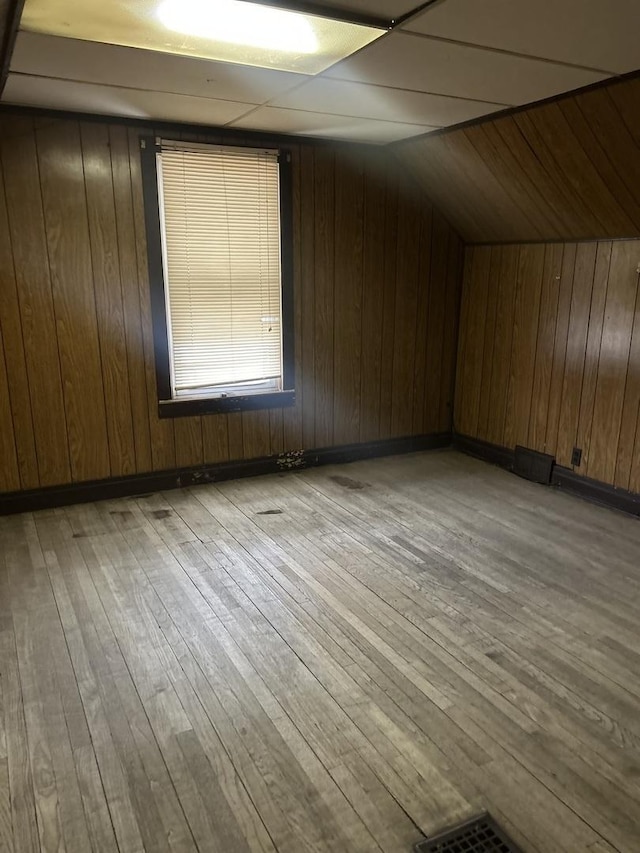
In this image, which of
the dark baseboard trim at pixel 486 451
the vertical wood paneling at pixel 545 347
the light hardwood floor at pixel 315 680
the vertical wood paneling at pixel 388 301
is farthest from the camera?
the dark baseboard trim at pixel 486 451

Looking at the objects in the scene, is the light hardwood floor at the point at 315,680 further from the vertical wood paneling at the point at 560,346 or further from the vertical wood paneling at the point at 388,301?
the vertical wood paneling at the point at 388,301

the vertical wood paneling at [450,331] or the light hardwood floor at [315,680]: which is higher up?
the vertical wood paneling at [450,331]

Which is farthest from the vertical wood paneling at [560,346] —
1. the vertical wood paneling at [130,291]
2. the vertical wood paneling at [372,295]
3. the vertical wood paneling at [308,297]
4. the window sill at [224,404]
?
the vertical wood paneling at [130,291]

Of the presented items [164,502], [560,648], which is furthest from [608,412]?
[164,502]

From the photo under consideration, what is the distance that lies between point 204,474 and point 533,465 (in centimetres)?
236

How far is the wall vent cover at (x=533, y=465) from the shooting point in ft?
14.1

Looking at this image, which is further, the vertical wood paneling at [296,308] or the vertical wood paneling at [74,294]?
the vertical wood paneling at [296,308]

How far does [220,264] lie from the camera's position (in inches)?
160

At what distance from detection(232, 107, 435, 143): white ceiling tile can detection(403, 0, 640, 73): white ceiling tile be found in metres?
1.38

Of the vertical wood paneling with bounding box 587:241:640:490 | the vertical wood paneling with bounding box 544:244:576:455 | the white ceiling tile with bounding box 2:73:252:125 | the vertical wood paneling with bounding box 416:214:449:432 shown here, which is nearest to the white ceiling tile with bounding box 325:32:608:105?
the white ceiling tile with bounding box 2:73:252:125

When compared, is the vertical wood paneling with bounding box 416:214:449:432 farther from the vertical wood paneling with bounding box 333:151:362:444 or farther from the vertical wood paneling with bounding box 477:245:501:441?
the vertical wood paneling with bounding box 333:151:362:444

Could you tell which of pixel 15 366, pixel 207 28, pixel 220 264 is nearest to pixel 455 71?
pixel 207 28

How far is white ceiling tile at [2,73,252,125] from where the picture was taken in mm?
2895

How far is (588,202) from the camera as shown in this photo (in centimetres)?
351
